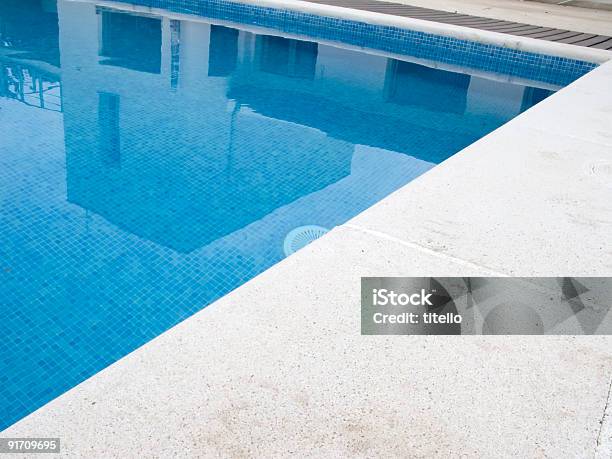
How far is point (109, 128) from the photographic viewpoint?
533 centimetres

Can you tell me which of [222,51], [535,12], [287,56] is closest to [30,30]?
[222,51]

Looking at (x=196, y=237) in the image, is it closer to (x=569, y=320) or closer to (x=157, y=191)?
(x=157, y=191)

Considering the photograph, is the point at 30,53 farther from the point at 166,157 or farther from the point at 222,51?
the point at 166,157

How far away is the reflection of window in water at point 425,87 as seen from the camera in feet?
23.6

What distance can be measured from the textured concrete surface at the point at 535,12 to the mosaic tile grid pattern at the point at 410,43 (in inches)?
83.3

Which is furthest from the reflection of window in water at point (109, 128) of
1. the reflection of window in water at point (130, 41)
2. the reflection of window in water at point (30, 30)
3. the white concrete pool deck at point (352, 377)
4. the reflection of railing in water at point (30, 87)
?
the white concrete pool deck at point (352, 377)

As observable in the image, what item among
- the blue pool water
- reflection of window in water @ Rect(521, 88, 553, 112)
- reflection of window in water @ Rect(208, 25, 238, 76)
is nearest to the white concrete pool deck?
the blue pool water

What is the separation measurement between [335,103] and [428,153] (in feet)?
5.25

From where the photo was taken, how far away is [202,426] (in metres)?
1.42

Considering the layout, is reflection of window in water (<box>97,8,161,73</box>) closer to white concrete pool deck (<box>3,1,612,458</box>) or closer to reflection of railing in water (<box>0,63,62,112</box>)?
reflection of railing in water (<box>0,63,62,112</box>)

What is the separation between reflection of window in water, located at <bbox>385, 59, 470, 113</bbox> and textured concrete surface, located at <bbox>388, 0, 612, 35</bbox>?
2752 mm

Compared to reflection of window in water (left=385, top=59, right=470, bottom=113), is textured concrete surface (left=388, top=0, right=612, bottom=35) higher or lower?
higher

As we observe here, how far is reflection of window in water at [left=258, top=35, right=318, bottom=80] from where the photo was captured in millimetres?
7789

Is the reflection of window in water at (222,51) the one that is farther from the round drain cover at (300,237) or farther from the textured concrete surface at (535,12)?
the round drain cover at (300,237)
